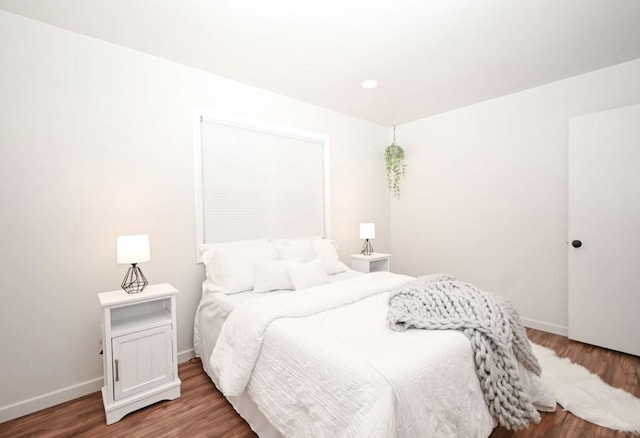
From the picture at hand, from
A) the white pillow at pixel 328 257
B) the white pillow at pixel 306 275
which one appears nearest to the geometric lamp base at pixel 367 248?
the white pillow at pixel 328 257

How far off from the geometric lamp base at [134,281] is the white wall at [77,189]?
0.08m

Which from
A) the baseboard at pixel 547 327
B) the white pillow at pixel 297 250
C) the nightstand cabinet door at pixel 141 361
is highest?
the white pillow at pixel 297 250

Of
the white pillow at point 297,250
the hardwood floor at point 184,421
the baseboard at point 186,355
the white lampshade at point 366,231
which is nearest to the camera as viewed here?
the hardwood floor at point 184,421

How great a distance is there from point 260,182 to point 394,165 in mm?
2186

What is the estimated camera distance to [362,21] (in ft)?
6.81

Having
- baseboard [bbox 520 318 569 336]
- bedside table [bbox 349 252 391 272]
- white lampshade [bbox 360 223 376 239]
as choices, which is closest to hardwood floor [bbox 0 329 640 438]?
baseboard [bbox 520 318 569 336]

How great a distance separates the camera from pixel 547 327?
3.17 m

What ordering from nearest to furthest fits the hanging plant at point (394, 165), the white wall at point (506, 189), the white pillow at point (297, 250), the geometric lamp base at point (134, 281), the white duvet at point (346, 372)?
1. the white duvet at point (346, 372)
2. the geometric lamp base at point (134, 281)
3. the white pillow at point (297, 250)
4. the white wall at point (506, 189)
5. the hanging plant at point (394, 165)

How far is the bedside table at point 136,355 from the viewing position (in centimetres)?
191

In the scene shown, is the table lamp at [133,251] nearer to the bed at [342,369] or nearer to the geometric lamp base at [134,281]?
the geometric lamp base at [134,281]

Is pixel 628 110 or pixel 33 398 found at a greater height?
pixel 628 110

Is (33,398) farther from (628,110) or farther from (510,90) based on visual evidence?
(628,110)

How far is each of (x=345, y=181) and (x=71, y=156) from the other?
2.85 meters

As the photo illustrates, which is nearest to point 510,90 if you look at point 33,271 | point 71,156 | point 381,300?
point 381,300
